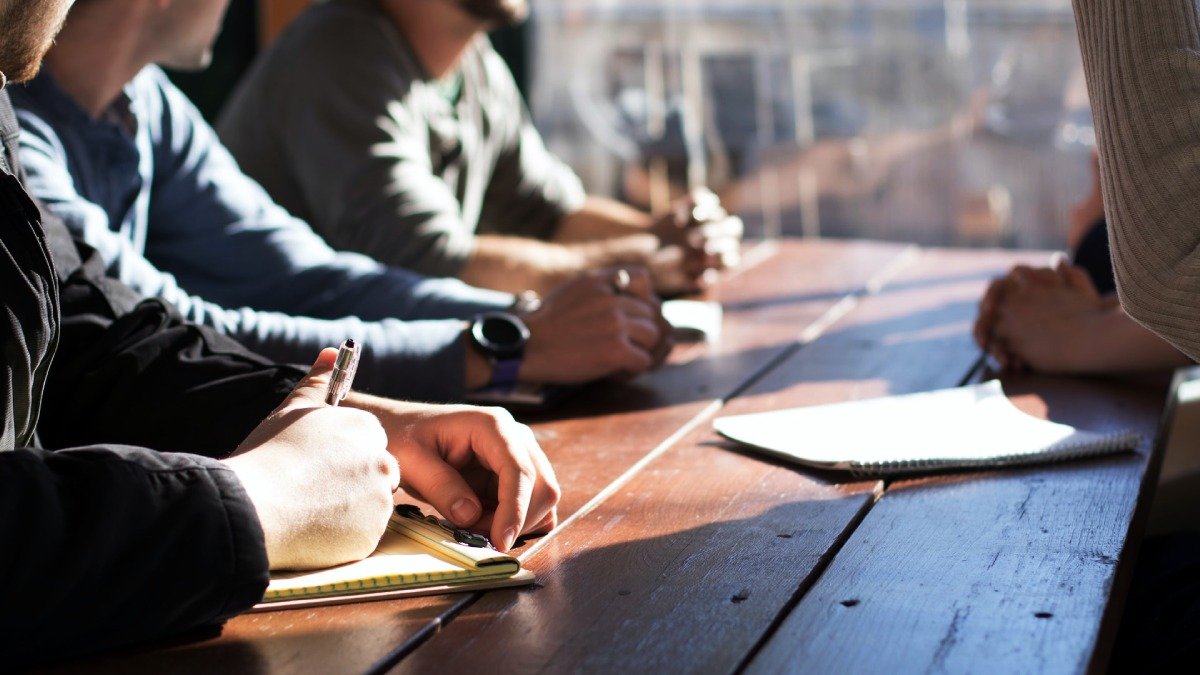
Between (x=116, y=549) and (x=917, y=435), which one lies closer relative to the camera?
(x=116, y=549)

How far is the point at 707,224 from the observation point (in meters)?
2.21

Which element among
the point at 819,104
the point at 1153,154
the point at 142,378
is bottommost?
the point at 819,104

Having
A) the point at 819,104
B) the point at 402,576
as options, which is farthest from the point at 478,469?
the point at 819,104

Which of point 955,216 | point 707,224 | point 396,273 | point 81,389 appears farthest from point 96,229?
point 955,216

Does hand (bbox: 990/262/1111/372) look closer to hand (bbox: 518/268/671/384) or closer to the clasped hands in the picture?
the clasped hands

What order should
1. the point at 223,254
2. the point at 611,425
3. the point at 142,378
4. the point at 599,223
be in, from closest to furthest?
the point at 142,378 → the point at 611,425 → the point at 223,254 → the point at 599,223

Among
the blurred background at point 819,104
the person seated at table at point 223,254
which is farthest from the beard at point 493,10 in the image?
the blurred background at point 819,104

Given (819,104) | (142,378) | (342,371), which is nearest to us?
(342,371)

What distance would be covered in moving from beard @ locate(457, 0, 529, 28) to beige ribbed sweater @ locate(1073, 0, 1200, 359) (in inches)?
56.8

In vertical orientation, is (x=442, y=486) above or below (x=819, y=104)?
above

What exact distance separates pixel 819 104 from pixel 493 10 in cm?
327

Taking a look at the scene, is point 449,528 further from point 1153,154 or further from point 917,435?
point 1153,154

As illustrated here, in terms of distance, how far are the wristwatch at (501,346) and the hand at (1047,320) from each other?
1.85 feet

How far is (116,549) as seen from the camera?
0.76 metres
